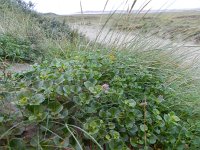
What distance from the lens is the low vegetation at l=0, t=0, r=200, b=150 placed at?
1.38m

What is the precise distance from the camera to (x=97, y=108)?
162 centimetres

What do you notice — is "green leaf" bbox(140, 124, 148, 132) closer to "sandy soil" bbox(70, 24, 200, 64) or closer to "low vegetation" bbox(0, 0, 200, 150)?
"low vegetation" bbox(0, 0, 200, 150)

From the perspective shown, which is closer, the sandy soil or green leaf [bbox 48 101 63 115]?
green leaf [bbox 48 101 63 115]

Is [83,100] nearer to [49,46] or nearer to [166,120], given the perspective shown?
[166,120]

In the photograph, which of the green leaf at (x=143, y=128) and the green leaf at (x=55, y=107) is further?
the green leaf at (x=143, y=128)

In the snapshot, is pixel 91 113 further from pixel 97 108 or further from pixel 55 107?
pixel 55 107

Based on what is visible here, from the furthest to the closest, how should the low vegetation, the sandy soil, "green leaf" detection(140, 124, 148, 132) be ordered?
1. the sandy soil
2. "green leaf" detection(140, 124, 148, 132)
3. the low vegetation

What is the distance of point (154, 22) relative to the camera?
3.07 meters

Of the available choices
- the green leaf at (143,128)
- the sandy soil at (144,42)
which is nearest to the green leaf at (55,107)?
the green leaf at (143,128)

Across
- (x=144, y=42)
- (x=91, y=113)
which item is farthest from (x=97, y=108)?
(x=144, y=42)

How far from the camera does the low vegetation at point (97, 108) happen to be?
1.38m

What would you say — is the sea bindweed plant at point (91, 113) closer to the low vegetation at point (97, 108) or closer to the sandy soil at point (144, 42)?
the low vegetation at point (97, 108)

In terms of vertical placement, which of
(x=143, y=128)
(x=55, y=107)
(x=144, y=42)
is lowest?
(x=143, y=128)

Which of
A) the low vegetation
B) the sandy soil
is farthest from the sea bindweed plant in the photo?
the sandy soil
